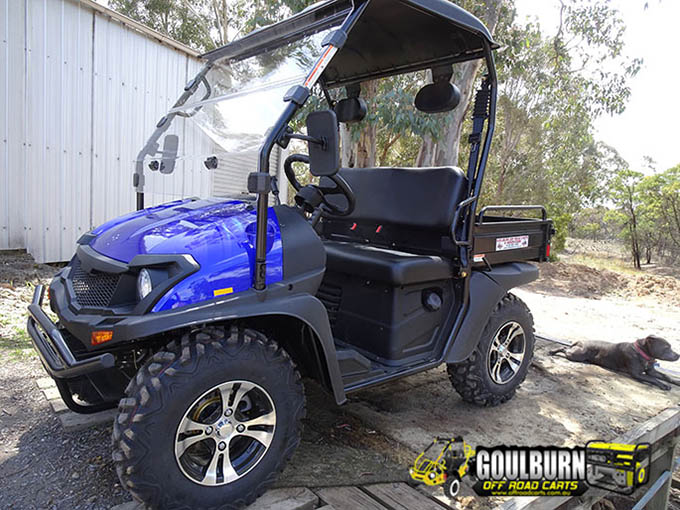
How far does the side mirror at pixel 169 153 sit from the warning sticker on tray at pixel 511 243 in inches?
86.3

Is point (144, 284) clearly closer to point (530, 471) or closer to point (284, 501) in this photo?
point (284, 501)

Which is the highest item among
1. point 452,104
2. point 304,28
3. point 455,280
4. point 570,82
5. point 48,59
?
point 570,82

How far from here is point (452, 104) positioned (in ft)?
10.3

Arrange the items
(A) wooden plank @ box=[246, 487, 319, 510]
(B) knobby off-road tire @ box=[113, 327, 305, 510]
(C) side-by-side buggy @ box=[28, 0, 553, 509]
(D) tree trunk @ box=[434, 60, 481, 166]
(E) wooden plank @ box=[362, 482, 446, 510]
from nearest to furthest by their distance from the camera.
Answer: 1. (B) knobby off-road tire @ box=[113, 327, 305, 510]
2. (C) side-by-side buggy @ box=[28, 0, 553, 509]
3. (A) wooden plank @ box=[246, 487, 319, 510]
4. (E) wooden plank @ box=[362, 482, 446, 510]
5. (D) tree trunk @ box=[434, 60, 481, 166]

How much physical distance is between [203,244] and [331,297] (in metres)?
1.31

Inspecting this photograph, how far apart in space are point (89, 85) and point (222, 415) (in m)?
6.29

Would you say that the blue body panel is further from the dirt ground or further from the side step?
the dirt ground

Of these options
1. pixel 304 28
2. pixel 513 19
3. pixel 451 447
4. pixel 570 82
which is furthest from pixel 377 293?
pixel 570 82

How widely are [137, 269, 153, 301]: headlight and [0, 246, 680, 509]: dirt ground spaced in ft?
3.22

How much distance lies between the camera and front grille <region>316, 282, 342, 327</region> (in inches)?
128

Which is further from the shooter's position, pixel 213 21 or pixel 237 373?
pixel 213 21

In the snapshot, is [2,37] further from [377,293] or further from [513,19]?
[513,19]

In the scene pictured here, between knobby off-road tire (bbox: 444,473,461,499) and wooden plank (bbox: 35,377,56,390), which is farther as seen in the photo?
wooden plank (bbox: 35,377,56,390)

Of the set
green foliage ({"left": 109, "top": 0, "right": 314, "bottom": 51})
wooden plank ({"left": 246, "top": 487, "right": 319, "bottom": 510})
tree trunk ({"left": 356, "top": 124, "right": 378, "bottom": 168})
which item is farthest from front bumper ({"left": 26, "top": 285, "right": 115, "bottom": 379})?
green foliage ({"left": 109, "top": 0, "right": 314, "bottom": 51})
